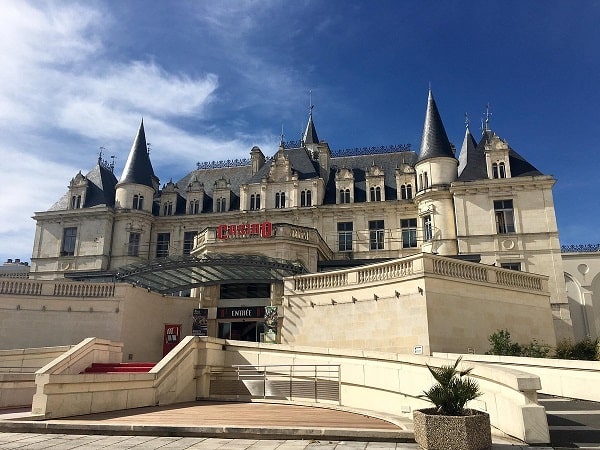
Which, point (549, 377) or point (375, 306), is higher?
point (375, 306)

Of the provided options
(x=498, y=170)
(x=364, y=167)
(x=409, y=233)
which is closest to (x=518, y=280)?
(x=498, y=170)

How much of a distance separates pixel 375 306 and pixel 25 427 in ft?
44.1

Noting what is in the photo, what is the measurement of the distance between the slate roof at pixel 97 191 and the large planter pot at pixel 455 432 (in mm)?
42093

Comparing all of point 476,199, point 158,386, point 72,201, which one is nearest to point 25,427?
point 158,386

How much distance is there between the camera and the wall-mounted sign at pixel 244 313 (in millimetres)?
28828

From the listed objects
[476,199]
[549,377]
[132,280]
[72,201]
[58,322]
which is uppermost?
[72,201]

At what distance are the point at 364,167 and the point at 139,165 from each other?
69.1 feet

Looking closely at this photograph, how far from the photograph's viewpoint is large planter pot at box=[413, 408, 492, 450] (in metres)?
7.41

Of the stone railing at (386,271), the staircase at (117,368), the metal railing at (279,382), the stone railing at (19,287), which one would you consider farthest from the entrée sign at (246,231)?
the staircase at (117,368)

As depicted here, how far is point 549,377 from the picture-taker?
1359 centimetres

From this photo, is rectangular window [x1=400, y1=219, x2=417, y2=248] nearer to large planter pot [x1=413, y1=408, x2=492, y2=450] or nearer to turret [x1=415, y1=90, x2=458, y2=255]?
turret [x1=415, y1=90, x2=458, y2=255]

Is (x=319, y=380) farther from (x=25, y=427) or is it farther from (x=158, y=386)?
(x=25, y=427)

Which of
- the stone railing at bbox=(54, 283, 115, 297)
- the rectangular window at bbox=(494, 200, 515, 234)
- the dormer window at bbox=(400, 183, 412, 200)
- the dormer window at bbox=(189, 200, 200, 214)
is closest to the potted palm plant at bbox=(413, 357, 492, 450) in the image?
the stone railing at bbox=(54, 283, 115, 297)

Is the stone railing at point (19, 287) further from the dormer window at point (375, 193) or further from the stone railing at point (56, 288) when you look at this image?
the dormer window at point (375, 193)
